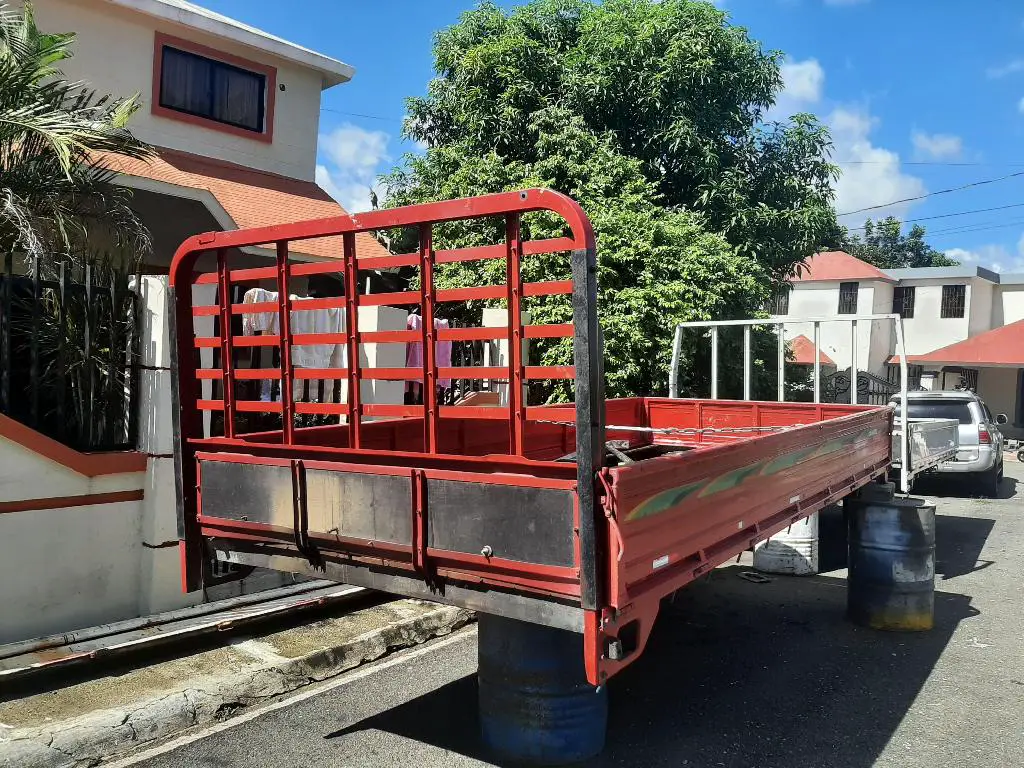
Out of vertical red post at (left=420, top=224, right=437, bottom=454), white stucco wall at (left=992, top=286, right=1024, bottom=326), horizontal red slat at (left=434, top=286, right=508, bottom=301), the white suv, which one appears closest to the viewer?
horizontal red slat at (left=434, top=286, right=508, bottom=301)

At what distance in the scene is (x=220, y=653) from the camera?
514 cm

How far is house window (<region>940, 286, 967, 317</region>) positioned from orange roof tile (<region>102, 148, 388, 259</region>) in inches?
918

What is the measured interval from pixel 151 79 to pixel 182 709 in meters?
9.24

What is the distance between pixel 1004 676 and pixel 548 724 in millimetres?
3344

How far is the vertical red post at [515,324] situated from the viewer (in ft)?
9.57

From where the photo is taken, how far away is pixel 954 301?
28.5 meters

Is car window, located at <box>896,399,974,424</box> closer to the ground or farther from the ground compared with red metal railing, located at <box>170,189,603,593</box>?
closer to the ground

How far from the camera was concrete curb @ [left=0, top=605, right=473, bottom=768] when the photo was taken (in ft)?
12.7

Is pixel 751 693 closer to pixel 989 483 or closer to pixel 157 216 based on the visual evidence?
pixel 157 216

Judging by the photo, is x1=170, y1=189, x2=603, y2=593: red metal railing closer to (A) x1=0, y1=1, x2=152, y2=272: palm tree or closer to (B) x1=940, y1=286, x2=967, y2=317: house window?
(A) x1=0, y1=1, x2=152, y2=272: palm tree

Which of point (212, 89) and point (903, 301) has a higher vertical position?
point (212, 89)

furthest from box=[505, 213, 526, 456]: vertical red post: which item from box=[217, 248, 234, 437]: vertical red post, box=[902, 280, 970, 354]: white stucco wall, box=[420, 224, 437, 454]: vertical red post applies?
box=[902, 280, 970, 354]: white stucco wall

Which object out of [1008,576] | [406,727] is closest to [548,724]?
[406,727]

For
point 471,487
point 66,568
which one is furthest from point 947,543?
point 66,568
